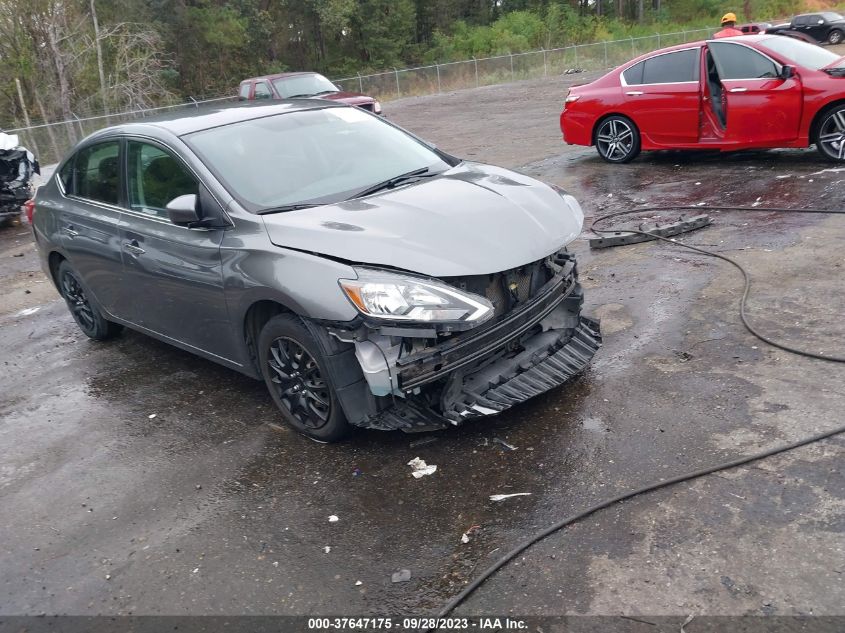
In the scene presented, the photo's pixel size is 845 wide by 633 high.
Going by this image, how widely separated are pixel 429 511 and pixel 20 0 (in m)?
33.9

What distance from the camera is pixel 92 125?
22.9 m

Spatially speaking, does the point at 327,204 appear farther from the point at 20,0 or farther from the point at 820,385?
the point at 20,0

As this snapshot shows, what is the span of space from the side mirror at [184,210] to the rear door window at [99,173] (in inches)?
51.1

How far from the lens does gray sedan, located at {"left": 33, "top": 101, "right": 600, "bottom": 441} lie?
13.1 ft

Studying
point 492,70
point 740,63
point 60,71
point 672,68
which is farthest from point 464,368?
point 60,71

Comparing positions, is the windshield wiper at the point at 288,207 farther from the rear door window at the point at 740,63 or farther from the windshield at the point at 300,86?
the windshield at the point at 300,86

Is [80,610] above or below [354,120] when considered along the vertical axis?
below

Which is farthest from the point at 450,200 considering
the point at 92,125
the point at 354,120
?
the point at 92,125

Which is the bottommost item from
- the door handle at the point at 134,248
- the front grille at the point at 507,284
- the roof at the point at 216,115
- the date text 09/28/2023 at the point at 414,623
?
the date text 09/28/2023 at the point at 414,623

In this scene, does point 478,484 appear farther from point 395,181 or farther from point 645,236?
point 645,236

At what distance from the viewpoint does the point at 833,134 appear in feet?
29.8

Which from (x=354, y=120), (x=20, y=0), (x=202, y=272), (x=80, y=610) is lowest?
(x=80, y=610)

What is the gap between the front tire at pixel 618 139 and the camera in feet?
36.1

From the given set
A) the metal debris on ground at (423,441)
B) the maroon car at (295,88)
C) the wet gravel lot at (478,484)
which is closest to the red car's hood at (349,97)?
the maroon car at (295,88)
